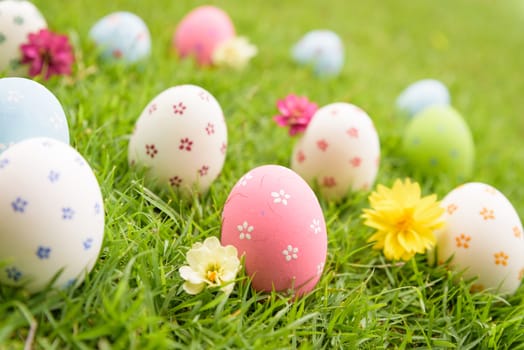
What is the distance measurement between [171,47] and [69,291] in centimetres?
159

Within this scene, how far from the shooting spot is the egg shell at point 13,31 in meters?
1.57

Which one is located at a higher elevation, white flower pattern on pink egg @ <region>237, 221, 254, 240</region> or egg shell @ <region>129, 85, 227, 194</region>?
egg shell @ <region>129, 85, 227, 194</region>

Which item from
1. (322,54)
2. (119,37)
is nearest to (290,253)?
(119,37)

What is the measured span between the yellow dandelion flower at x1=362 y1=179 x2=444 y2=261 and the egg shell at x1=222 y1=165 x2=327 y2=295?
10.7 inches

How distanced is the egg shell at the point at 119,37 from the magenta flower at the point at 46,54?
0.91 feet

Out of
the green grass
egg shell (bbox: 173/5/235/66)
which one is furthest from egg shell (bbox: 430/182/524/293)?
egg shell (bbox: 173/5/235/66)

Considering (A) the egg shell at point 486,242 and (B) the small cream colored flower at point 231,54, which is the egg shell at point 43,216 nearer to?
(A) the egg shell at point 486,242

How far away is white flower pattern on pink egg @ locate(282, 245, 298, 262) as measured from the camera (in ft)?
3.56

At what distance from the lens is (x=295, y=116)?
1.62 meters

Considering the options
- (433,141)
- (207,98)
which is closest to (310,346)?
(207,98)

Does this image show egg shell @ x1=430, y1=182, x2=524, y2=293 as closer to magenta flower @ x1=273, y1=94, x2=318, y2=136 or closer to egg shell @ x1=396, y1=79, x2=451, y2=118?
magenta flower @ x1=273, y1=94, x2=318, y2=136

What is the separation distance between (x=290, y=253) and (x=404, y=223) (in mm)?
398

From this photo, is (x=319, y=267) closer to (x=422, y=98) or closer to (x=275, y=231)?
(x=275, y=231)

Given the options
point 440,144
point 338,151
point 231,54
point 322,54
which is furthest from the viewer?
point 322,54
